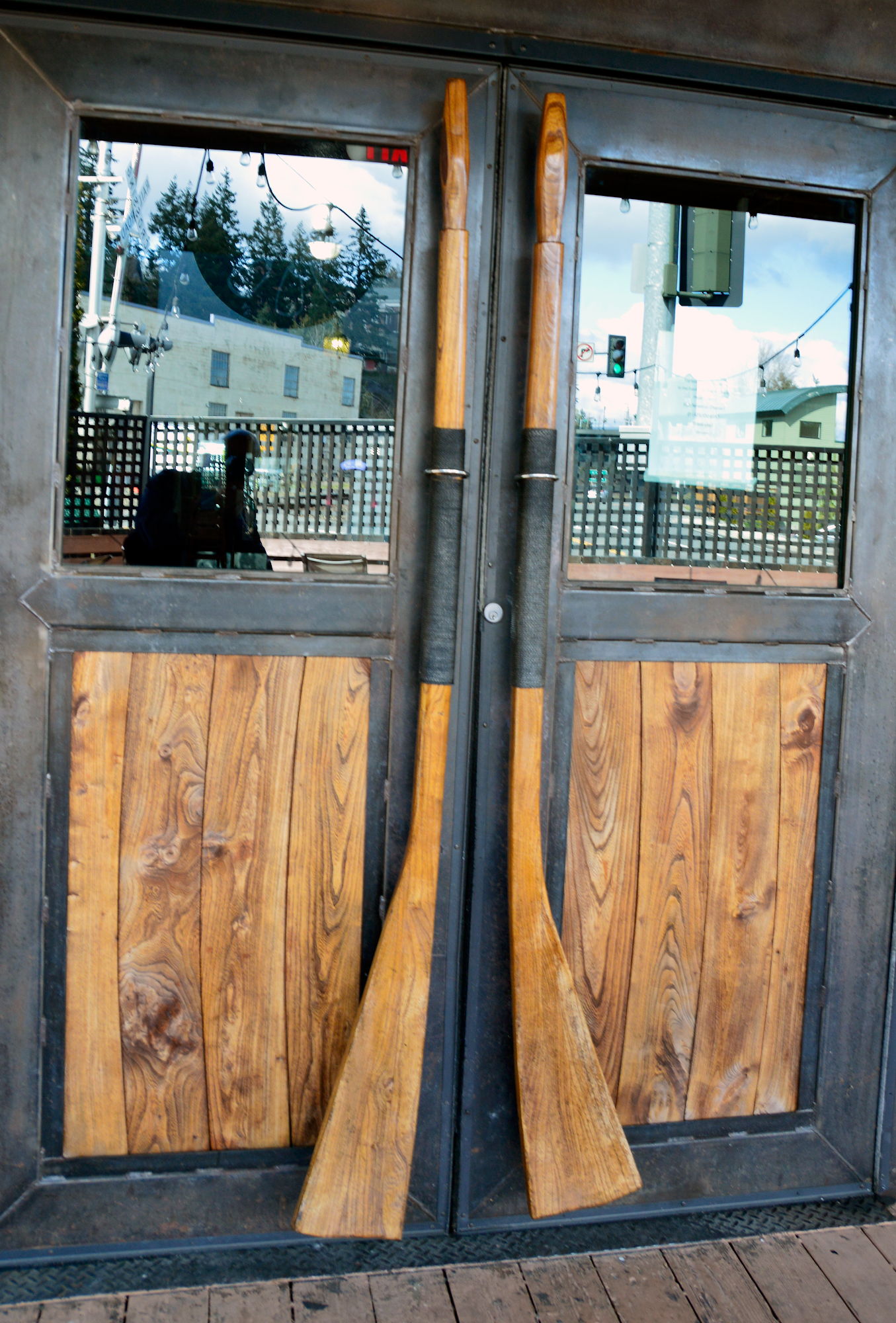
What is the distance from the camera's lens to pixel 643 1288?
162cm

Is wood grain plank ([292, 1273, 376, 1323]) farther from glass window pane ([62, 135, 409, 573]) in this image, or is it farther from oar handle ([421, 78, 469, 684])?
glass window pane ([62, 135, 409, 573])

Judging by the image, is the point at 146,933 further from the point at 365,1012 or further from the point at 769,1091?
the point at 769,1091

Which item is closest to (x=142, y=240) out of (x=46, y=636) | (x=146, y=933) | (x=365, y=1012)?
(x=46, y=636)

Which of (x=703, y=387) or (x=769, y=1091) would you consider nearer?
(x=703, y=387)

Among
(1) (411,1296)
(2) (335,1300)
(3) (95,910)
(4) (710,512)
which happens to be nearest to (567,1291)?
(1) (411,1296)

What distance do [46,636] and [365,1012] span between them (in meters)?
0.76

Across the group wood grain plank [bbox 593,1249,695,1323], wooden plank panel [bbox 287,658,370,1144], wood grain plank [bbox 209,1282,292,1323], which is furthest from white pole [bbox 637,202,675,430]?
wood grain plank [bbox 209,1282,292,1323]

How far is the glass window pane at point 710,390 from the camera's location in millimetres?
1682

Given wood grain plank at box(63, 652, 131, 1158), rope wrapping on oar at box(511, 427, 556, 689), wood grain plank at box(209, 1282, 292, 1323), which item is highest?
rope wrapping on oar at box(511, 427, 556, 689)

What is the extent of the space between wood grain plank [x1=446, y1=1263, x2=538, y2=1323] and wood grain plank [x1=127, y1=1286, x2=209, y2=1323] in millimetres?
386

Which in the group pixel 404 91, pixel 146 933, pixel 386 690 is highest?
pixel 404 91

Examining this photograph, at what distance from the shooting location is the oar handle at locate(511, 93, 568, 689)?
1.55m

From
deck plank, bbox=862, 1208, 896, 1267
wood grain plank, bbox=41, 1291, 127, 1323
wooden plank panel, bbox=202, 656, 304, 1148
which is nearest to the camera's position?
wood grain plank, bbox=41, 1291, 127, 1323

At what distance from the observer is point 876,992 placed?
186 cm
